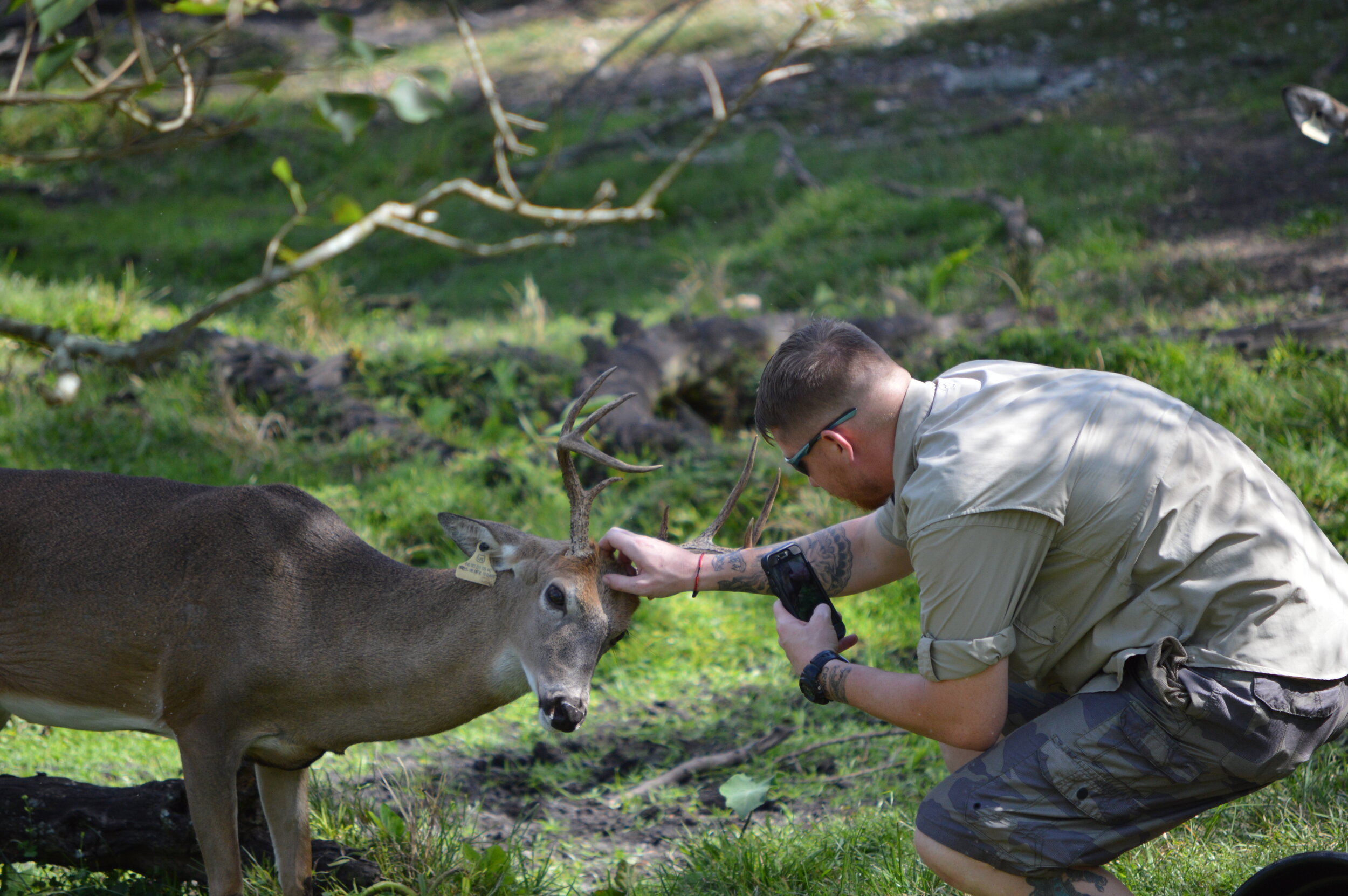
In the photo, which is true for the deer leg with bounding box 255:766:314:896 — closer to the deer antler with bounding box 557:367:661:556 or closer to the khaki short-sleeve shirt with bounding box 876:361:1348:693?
the deer antler with bounding box 557:367:661:556

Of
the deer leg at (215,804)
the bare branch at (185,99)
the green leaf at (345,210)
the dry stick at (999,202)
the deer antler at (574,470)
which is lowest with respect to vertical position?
the dry stick at (999,202)

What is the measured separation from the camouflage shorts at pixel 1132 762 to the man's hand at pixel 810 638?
510 millimetres

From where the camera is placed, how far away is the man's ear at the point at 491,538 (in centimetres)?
366

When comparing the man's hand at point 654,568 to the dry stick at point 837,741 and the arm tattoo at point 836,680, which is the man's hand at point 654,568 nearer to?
the arm tattoo at point 836,680

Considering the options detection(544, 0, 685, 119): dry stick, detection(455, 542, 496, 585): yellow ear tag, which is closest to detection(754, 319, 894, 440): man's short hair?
detection(544, 0, 685, 119): dry stick

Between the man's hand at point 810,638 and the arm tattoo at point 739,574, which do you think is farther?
the arm tattoo at point 739,574

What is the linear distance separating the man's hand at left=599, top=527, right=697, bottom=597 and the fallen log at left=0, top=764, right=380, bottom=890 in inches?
49.2

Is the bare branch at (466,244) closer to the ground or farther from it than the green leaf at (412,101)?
closer to the ground

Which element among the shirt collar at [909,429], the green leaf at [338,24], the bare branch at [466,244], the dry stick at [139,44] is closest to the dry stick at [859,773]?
the shirt collar at [909,429]

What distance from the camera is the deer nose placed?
3303 mm

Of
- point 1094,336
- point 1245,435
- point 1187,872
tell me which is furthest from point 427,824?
point 1094,336

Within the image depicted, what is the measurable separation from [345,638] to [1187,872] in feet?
8.71

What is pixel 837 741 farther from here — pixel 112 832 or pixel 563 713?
pixel 112 832

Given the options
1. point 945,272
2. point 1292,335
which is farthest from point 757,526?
point 945,272
